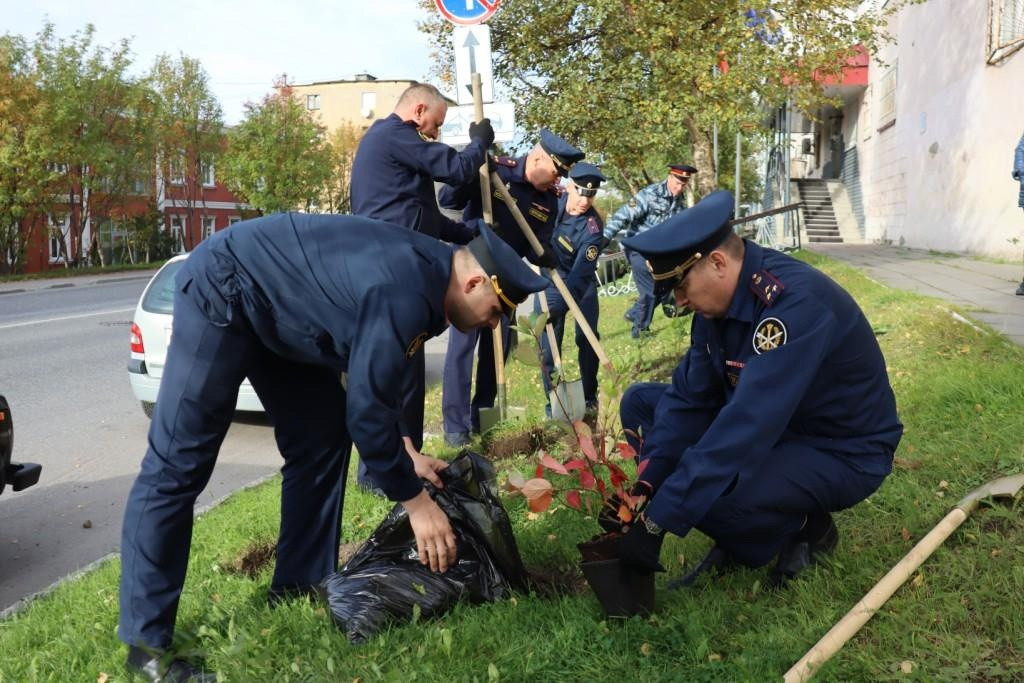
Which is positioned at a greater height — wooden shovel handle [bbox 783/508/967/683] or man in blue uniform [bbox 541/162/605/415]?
man in blue uniform [bbox 541/162/605/415]

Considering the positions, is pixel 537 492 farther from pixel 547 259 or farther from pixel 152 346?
pixel 152 346

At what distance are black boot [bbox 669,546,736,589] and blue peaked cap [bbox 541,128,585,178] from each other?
9.81 ft

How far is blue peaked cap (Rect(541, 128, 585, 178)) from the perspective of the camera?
18.5 feet

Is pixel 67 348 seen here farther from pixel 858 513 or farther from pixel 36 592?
pixel 858 513

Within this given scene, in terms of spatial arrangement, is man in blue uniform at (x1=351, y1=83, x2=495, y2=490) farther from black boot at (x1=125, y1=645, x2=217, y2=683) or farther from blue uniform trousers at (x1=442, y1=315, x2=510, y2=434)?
black boot at (x1=125, y1=645, x2=217, y2=683)

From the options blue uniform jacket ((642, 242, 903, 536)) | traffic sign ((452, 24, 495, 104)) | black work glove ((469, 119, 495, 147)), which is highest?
traffic sign ((452, 24, 495, 104))

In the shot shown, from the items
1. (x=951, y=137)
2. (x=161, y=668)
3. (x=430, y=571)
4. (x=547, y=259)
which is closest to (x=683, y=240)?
(x=430, y=571)

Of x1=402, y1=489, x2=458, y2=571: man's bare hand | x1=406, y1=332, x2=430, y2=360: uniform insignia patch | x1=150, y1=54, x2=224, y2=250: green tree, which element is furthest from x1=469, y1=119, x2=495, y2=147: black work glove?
x1=150, y1=54, x2=224, y2=250: green tree

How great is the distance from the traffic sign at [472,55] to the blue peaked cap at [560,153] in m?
0.67

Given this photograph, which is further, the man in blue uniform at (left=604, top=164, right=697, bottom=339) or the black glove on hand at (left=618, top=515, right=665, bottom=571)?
the man in blue uniform at (left=604, top=164, right=697, bottom=339)

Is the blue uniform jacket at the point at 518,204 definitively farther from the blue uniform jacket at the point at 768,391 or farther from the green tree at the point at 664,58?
the green tree at the point at 664,58

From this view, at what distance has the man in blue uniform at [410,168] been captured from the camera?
4840 mm

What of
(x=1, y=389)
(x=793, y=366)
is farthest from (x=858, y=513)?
(x=1, y=389)

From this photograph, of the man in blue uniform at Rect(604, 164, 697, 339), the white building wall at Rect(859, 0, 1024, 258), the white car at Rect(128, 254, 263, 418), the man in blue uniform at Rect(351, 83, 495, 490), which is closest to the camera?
the man in blue uniform at Rect(351, 83, 495, 490)
